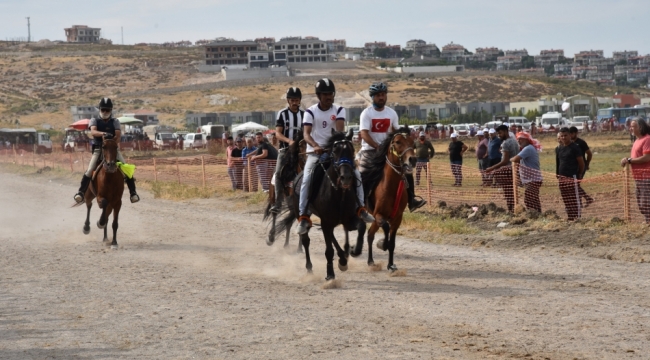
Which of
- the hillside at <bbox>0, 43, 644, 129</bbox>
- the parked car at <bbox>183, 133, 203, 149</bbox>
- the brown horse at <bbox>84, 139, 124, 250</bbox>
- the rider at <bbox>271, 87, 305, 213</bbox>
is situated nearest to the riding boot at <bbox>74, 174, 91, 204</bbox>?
the brown horse at <bbox>84, 139, 124, 250</bbox>

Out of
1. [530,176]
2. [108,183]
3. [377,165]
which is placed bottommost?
[530,176]

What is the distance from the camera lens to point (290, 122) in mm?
14492

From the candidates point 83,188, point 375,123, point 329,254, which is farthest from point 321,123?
point 83,188

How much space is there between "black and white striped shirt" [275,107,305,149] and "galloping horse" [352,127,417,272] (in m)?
1.74

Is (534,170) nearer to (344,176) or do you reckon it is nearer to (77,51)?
(344,176)

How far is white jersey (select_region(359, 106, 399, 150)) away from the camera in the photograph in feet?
43.1

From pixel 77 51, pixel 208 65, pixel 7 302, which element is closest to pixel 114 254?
pixel 7 302

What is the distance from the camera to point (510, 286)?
38.1 feet

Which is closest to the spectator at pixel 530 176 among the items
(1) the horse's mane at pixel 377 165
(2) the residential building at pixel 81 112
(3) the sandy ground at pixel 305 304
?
(3) the sandy ground at pixel 305 304

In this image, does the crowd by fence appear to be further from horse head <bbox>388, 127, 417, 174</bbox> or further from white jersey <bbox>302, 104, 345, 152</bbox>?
white jersey <bbox>302, 104, 345, 152</bbox>

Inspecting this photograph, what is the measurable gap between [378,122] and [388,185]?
91 centimetres

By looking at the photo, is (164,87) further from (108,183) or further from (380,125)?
(380,125)

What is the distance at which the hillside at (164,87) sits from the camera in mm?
130625

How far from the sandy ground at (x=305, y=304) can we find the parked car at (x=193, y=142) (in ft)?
170
